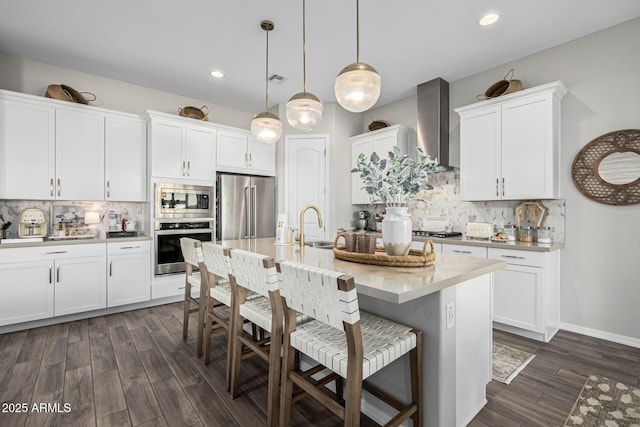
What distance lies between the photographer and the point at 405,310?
1.62 meters

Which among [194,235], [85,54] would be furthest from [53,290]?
[85,54]

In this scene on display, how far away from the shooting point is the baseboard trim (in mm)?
2715

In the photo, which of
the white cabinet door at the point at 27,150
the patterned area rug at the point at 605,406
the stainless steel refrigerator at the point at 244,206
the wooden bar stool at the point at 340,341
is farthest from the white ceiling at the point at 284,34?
the patterned area rug at the point at 605,406

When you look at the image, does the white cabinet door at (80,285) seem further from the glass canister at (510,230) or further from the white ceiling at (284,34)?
the glass canister at (510,230)

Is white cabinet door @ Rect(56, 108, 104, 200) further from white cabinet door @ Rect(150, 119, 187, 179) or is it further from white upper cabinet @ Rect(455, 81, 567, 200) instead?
white upper cabinet @ Rect(455, 81, 567, 200)

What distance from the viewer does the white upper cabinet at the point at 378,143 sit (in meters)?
4.32

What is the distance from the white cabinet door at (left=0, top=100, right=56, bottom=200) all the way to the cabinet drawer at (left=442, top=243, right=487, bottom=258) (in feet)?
14.6

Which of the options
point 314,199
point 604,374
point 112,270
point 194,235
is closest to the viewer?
point 604,374

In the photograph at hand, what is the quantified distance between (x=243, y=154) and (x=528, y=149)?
3650 millimetres

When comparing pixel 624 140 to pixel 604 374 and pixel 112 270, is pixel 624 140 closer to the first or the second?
pixel 604 374

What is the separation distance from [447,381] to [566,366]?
157cm

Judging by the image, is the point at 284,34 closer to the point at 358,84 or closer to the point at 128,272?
the point at 358,84

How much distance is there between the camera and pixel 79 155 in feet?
11.6

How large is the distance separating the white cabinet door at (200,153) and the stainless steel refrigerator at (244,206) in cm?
20
